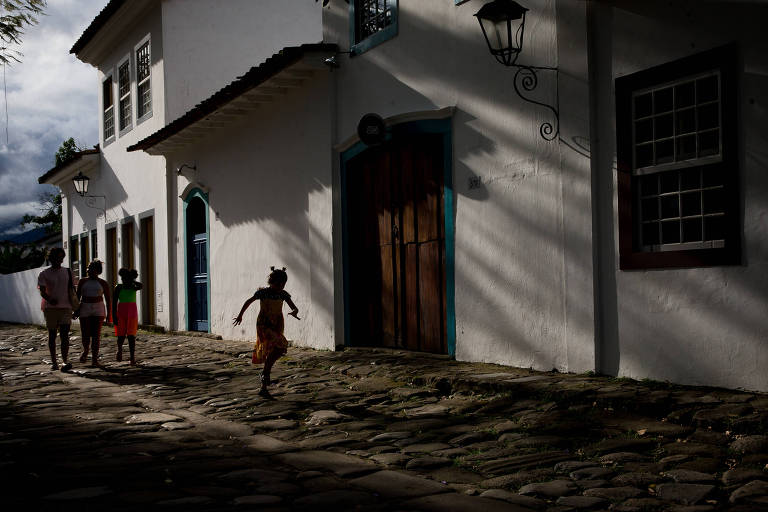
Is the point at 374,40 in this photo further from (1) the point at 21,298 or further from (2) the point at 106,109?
(1) the point at 21,298

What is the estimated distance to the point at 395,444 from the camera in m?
5.67

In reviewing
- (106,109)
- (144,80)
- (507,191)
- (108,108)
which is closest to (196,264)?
(144,80)

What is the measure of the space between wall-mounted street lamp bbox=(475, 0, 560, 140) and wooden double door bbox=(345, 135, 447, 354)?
63.0 inches

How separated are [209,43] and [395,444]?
1338 cm

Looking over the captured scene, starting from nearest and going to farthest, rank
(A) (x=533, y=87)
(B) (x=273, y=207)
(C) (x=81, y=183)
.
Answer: (A) (x=533, y=87), (B) (x=273, y=207), (C) (x=81, y=183)

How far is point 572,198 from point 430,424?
2.58 metres

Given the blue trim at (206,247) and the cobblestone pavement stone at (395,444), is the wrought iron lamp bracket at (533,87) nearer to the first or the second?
the cobblestone pavement stone at (395,444)

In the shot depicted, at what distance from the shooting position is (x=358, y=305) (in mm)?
11000

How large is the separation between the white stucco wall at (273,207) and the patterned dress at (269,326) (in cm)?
310

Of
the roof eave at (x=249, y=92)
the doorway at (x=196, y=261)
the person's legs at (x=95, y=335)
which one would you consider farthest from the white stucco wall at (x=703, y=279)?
the doorway at (x=196, y=261)

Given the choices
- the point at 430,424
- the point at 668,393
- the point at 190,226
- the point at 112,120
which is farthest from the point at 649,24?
the point at 112,120

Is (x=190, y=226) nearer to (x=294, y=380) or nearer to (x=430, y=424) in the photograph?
(x=294, y=380)

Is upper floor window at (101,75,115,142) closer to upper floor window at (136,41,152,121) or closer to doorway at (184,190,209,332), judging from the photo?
upper floor window at (136,41,152,121)

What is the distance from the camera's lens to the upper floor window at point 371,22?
10172 millimetres
